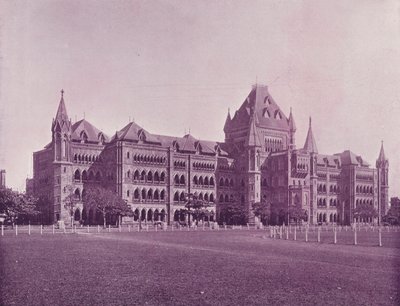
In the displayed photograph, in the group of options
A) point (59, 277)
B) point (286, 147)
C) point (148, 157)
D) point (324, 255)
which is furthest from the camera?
point (286, 147)

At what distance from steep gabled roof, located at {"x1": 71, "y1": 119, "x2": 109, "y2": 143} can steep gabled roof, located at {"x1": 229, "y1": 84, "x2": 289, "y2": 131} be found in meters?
30.4

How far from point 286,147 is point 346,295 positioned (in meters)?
100

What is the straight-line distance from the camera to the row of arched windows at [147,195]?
89.9m

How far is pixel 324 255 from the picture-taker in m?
26.2

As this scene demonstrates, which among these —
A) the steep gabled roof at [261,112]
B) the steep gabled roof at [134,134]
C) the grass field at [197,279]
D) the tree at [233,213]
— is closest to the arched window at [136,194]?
the steep gabled roof at [134,134]

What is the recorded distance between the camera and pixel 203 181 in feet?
329

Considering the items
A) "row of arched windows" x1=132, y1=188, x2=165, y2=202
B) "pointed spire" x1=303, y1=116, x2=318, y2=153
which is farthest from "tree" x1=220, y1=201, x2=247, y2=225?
→ "pointed spire" x1=303, y1=116, x2=318, y2=153

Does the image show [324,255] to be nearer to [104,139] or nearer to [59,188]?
Answer: [59,188]

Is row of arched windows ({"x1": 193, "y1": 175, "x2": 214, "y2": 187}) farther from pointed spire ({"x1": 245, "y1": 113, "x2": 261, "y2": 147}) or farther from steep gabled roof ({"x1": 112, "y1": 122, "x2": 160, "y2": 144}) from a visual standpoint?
steep gabled roof ({"x1": 112, "y1": 122, "x2": 160, "y2": 144})

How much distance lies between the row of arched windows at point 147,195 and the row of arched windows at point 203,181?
24.5 feet

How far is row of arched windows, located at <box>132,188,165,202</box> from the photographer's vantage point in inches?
3538

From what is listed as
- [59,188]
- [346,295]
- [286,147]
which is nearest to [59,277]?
[346,295]

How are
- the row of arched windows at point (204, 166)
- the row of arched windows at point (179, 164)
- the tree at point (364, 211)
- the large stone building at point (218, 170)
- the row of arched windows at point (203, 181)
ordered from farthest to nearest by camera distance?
1. the tree at point (364, 211)
2. the row of arched windows at point (204, 166)
3. the row of arched windows at point (203, 181)
4. the row of arched windows at point (179, 164)
5. the large stone building at point (218, 170)

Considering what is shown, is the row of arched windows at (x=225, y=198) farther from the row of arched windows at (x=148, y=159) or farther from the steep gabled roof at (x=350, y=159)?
the steep gabled roof at (x=350, y=159)
